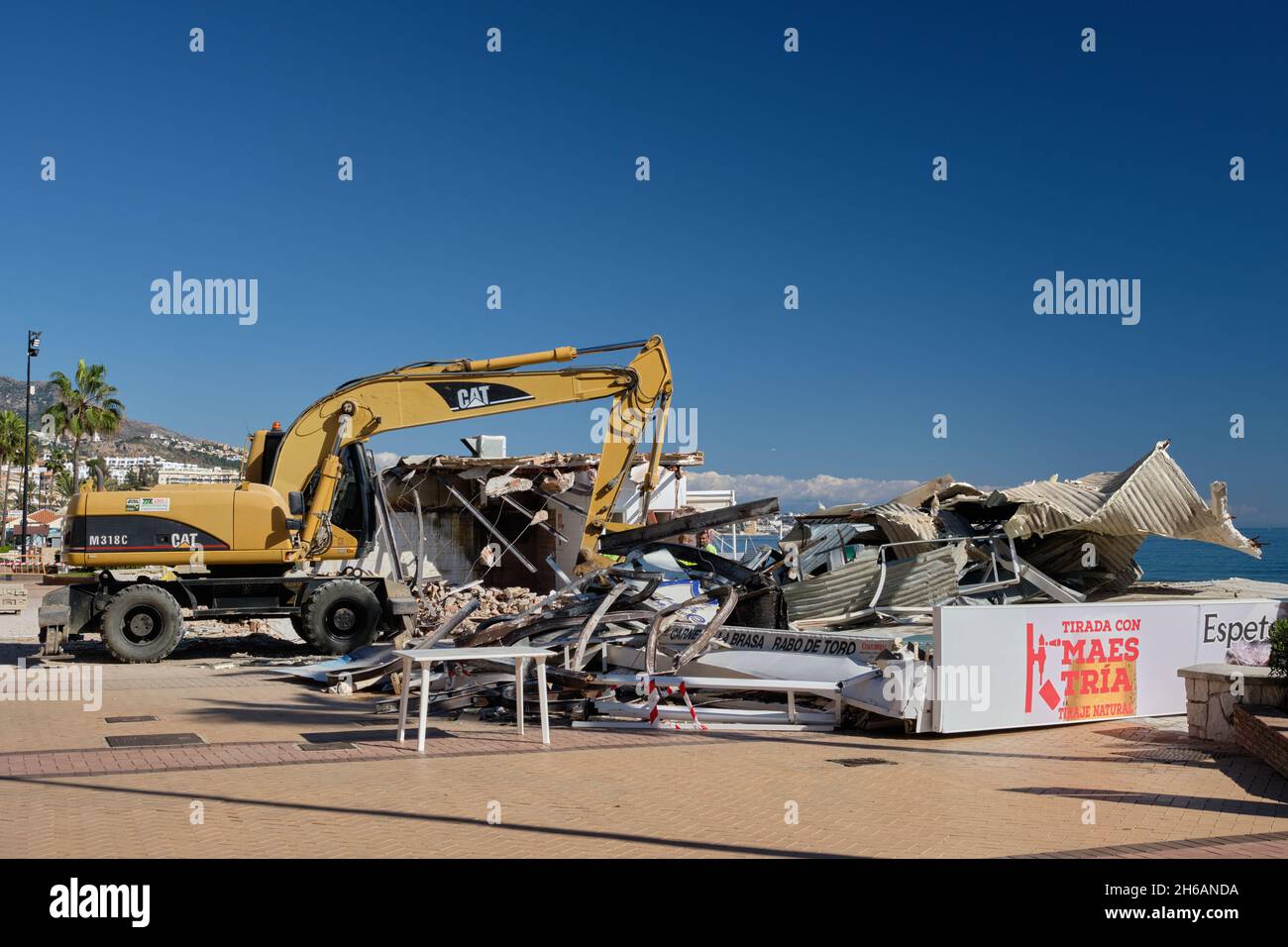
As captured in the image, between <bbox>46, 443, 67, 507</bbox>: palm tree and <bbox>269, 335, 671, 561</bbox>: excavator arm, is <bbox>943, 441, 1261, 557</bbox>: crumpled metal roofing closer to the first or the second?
<bbox>269, 335, 671, 561</bbox>: excavator arm

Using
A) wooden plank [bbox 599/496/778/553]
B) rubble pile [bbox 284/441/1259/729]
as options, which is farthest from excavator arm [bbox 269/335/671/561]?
rubble pile [bbox 284/441/1259/729]

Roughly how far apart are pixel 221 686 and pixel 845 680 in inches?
338

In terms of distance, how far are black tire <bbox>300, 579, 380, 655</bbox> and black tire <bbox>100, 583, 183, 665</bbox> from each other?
6.56 feet

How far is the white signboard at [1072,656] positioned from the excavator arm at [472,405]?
325 inches

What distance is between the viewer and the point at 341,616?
19.3 meters

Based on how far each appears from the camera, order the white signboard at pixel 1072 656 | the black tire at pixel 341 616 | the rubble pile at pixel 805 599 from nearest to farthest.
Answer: the white signboard at pixel 1072 656 → the rubble pile at pixel 805 599 → the black tire at pixel 341 616

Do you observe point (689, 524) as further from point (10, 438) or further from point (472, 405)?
point (10, 438)

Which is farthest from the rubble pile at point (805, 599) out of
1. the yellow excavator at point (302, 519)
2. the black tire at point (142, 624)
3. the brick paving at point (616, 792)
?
the black tire at point (142, 624)

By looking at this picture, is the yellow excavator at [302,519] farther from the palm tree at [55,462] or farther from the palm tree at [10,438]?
the palm tree at [10,438]

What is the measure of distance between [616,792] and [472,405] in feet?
41.0

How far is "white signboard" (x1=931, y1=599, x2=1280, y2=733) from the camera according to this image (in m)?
11.6

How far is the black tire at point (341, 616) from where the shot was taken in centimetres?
1903

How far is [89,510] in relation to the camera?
18.3 metres
